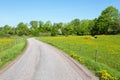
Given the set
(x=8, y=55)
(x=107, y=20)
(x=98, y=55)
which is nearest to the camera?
(x=8, y=55)

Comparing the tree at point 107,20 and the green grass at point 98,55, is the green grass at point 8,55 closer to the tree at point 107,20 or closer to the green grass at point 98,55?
the green grass at point 98,55

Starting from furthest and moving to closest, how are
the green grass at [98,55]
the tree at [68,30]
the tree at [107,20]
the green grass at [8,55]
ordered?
1. the tree at [68,30]
2. the tree at [107,20]
3. the green grass at [8,55]
4. the green grass at [98,55]

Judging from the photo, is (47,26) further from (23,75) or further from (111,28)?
(23,75)

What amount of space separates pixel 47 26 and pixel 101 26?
212ft

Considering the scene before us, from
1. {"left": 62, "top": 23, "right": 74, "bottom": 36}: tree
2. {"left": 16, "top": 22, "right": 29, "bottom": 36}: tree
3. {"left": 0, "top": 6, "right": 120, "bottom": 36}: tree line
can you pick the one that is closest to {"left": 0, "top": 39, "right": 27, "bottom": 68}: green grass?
{"left": 0, "top": 6, "right": 120, "bottom": 36}: tree line

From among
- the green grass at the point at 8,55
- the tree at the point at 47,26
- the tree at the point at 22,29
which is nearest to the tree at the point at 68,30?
the tree at the point at 47,26

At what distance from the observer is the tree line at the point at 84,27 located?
126 m

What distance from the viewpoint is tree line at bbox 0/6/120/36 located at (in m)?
126

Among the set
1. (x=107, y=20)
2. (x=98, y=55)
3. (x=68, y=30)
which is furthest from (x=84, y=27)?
(x=98, y=55)

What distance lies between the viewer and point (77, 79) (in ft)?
40.2

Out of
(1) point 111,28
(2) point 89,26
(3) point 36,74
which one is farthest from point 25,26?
(3) point 36,74

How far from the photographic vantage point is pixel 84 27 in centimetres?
15350

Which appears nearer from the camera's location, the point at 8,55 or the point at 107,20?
the point at 8,55

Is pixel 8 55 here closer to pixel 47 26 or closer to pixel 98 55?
pixel 98 55
